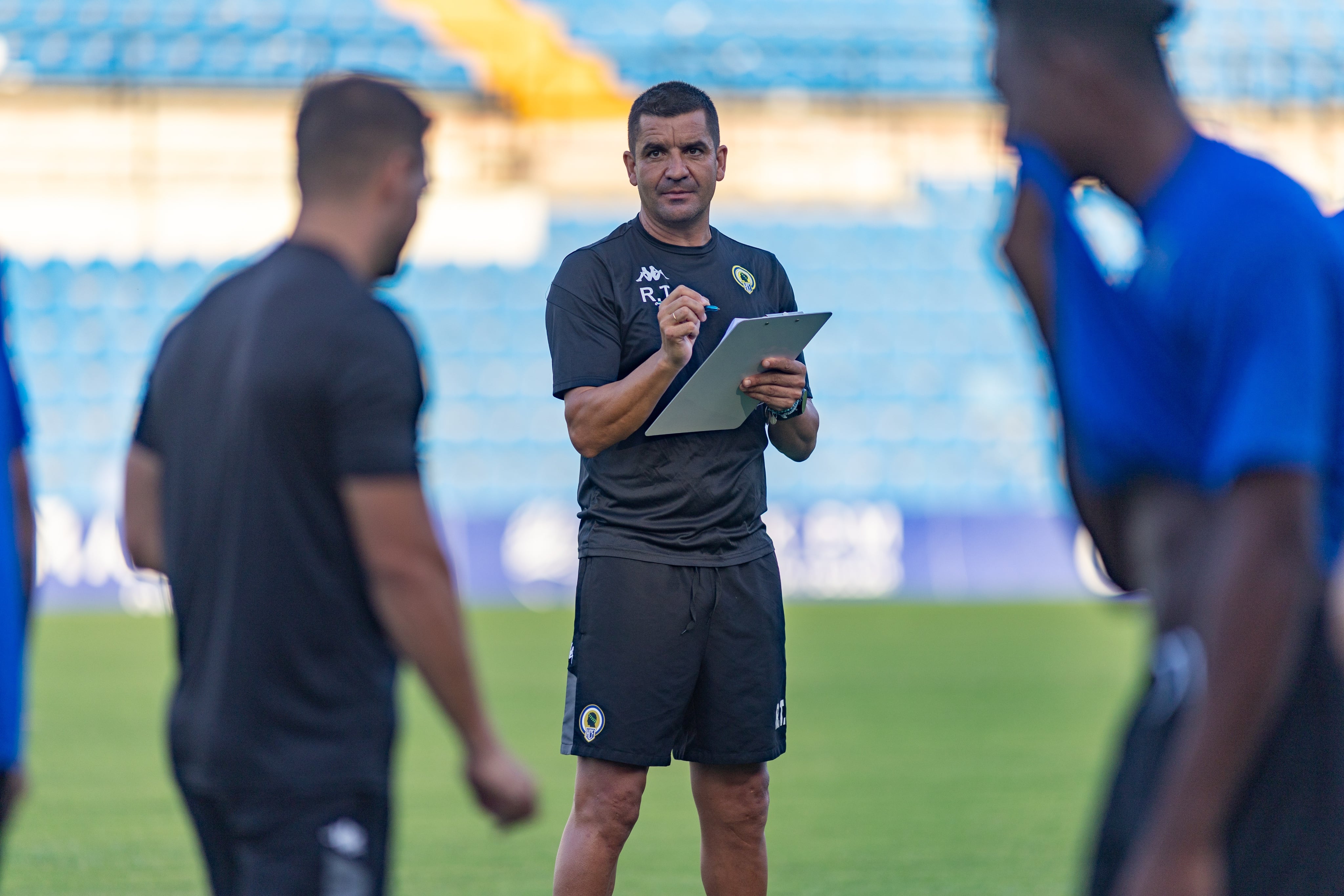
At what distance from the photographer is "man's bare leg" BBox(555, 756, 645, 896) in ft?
12.5

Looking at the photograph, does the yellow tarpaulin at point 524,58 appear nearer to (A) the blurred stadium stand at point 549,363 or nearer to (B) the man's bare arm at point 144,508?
(A) the blurred stadium stand at point 549,363

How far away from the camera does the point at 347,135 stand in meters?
2.47

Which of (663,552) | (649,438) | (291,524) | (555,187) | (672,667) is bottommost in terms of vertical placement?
(555,187)

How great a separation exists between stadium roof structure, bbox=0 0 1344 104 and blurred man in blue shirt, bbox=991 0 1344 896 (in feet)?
61.2

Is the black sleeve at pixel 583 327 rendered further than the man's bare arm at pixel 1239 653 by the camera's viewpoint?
Yes

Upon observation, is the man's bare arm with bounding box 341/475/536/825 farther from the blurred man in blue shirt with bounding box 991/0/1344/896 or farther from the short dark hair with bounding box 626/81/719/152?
the short dark hair with bounding box 626/81/719/152

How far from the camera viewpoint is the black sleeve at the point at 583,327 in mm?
3881

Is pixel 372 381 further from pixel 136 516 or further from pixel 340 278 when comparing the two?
pixel 136 516

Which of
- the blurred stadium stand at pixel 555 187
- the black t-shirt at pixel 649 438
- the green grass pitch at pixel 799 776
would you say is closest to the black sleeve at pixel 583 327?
the black t-shirt at pixel 649 438

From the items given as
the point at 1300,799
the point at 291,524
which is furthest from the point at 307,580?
the point at 1300,799

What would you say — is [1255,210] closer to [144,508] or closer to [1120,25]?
[1120,25]

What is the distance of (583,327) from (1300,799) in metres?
2.44

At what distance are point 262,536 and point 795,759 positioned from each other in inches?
219

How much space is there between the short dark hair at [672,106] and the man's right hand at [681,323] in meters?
0.53
